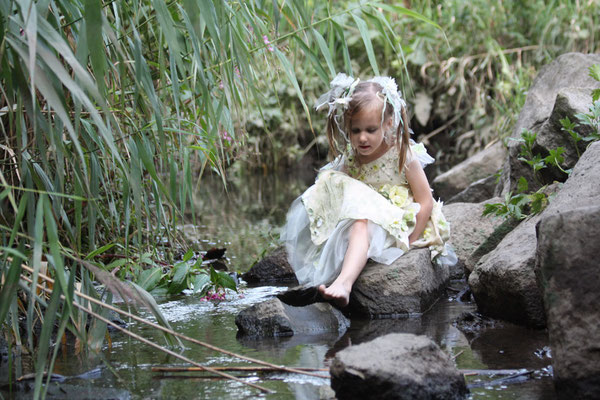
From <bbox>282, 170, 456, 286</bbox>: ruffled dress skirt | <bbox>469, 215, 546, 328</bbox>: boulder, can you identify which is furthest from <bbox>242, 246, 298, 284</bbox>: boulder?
<bbox>469, 215, 546, 328</bbox>: boulder

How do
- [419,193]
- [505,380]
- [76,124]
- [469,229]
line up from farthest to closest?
[469,229] → [419,193] → [505,380] → [76,124]

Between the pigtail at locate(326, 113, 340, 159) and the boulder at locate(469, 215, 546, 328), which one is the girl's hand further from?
the boulder at locate(469, 215, 546, 328)

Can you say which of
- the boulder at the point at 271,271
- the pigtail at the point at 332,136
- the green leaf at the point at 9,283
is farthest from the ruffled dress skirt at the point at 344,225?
the green leaf at the point at 9,283

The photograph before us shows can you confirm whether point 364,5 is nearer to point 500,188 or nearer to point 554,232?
point 554,232

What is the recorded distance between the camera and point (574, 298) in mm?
1770

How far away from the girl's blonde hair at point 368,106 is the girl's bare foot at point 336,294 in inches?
29.4

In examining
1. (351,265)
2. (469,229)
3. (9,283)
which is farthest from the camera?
(469,229)

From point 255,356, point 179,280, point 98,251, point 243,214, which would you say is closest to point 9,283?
point 98,251

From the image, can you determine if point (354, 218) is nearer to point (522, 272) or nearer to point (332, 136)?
point (332, 136)

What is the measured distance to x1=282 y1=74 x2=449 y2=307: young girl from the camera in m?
2.94

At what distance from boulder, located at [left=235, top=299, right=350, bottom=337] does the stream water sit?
0.05 meters

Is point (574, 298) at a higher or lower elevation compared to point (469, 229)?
higher

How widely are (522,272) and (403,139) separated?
2.88 feet

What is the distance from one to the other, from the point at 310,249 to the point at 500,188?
5.07 feet
